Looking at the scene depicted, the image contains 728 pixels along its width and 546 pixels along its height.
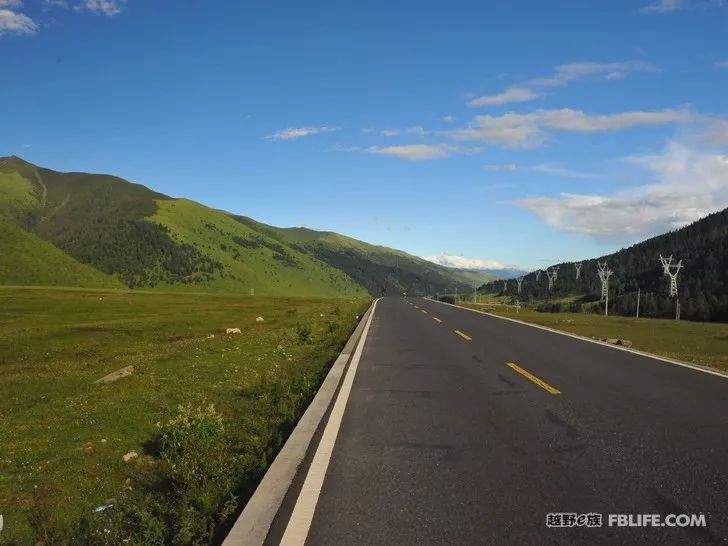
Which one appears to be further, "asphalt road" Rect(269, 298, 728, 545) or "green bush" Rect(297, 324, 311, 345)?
"green bush" Rect(297, 324, 311, 345)

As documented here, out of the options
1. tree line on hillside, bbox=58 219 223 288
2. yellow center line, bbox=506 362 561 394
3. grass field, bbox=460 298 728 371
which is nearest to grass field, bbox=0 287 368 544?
yellow center line, bbox=506 362 561 394

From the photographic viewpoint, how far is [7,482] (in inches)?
277

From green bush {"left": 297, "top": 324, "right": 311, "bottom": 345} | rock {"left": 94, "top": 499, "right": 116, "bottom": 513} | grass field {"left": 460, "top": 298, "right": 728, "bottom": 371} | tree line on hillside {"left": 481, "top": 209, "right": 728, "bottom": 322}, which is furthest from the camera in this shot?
tree line on hillside {"left": 481, "top": 209, "right": 728, "bottom": 322}

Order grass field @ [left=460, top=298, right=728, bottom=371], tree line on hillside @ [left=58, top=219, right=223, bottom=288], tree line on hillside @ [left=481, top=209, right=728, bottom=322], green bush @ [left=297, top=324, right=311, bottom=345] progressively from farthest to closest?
1. tree line on hillside @ [left=58, top=219, right=223, bottom=288]
2. tree line on hillside @ [left=481, top=209, right=728, bottom=322]
3. green bush @ [left=297, top=324, right=311, bottom=345]
4. grass field @ [left=460, top=298, right=728, bottom=371]

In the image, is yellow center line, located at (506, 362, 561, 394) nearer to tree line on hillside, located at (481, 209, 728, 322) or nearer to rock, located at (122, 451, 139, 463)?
rock, located at (122, 451, 139, 463)

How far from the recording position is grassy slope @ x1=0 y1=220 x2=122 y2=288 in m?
110

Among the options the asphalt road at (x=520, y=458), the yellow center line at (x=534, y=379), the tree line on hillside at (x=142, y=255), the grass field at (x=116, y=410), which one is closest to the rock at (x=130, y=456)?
the grass field at (x=116, y=410)

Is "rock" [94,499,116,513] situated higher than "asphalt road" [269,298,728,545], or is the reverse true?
"asphalt road" [269,298,728,545]

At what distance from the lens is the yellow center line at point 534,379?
9.62 m

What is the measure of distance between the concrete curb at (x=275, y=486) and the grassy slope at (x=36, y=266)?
11870cm

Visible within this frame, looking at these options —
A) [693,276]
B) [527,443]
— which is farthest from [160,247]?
[527,443]

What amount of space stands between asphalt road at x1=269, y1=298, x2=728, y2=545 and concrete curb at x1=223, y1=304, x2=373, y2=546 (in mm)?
157

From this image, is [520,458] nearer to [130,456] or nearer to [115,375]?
[130,456]

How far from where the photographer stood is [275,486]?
521 cm
